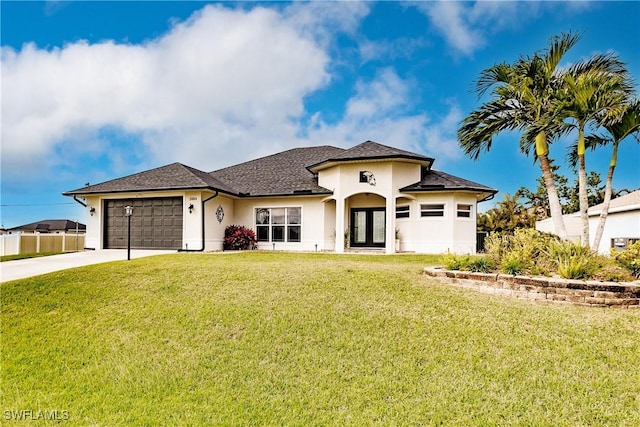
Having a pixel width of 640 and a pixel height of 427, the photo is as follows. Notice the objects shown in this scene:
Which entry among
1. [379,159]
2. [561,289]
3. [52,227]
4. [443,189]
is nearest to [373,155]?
[379,159]

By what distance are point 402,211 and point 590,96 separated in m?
8.38

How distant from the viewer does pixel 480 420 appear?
371cm

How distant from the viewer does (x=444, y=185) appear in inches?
640

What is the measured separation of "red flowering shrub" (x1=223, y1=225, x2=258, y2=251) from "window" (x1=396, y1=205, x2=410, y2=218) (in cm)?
723

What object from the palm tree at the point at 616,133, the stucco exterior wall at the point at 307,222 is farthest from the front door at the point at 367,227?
the palm tree at the point at 616,133

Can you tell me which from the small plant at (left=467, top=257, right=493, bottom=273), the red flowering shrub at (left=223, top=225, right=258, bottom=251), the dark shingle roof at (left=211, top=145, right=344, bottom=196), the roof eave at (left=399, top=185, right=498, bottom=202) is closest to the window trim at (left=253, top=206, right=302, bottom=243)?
the red flowering shrub at (left=223, top=225, right=258, bottom=251)

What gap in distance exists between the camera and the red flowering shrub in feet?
59.3

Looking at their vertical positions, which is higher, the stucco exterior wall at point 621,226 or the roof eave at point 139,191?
the roof eave at point 139,191

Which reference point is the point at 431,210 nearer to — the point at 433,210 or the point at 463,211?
the point at 433,210

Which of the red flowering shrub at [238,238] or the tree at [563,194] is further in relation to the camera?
the tree at [563,194]

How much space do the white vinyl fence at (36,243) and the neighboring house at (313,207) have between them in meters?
1.94

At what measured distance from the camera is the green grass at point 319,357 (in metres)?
3.97

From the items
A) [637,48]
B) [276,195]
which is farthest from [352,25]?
[637,48]

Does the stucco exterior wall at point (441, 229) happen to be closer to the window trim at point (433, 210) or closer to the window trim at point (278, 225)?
the window trim at point (433, 210)
